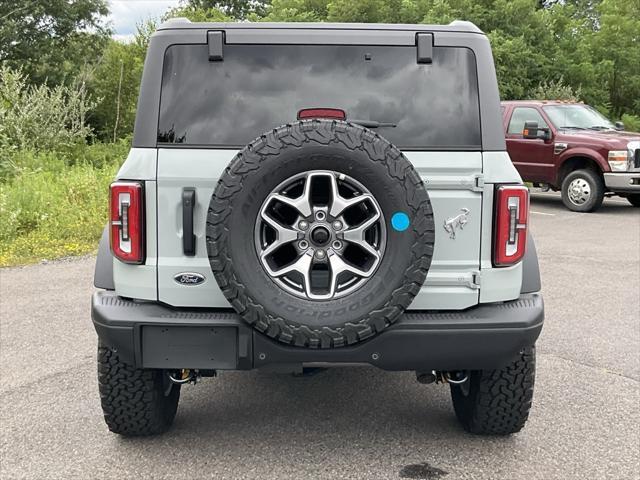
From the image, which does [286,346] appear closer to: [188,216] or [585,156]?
[188,216]

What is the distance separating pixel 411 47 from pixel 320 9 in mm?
25837

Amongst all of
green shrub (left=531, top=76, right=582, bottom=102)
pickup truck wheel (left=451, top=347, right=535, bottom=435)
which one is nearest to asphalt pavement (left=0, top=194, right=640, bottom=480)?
pickup truck wheel (left=451, top=347, right=535, bottom=435)

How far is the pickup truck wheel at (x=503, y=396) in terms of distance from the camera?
3.41 meters

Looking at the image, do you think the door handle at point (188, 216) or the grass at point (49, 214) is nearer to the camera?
the door handle at point (188, 216)

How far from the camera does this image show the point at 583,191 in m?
12.6

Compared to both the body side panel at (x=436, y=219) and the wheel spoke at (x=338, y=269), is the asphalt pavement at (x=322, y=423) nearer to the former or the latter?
the body side panel at (x=436, y=219)

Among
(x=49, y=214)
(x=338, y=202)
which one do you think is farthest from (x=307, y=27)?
(x=49, y=214)

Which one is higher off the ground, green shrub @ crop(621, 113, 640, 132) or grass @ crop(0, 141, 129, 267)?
green shrub @ crop(621, 113, 640, 132)

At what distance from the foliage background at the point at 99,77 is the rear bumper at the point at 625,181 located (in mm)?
8176

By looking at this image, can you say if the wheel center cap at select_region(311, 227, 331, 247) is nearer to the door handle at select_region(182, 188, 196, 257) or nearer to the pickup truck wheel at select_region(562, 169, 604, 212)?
the door handle at select_region(182, 188, 196, 257)

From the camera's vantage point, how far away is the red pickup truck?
39.7 ft

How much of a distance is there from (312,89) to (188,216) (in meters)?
0.78

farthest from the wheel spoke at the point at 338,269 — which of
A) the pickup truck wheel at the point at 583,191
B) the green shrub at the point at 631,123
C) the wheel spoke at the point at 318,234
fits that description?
the green shrub at the point at 631,123

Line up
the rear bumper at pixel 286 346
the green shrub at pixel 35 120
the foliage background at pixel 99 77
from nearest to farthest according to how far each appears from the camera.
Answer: the rear bumper at pixel 286 346
the foliage background at pixel 99 77
the green shrub at pixel 35 120
